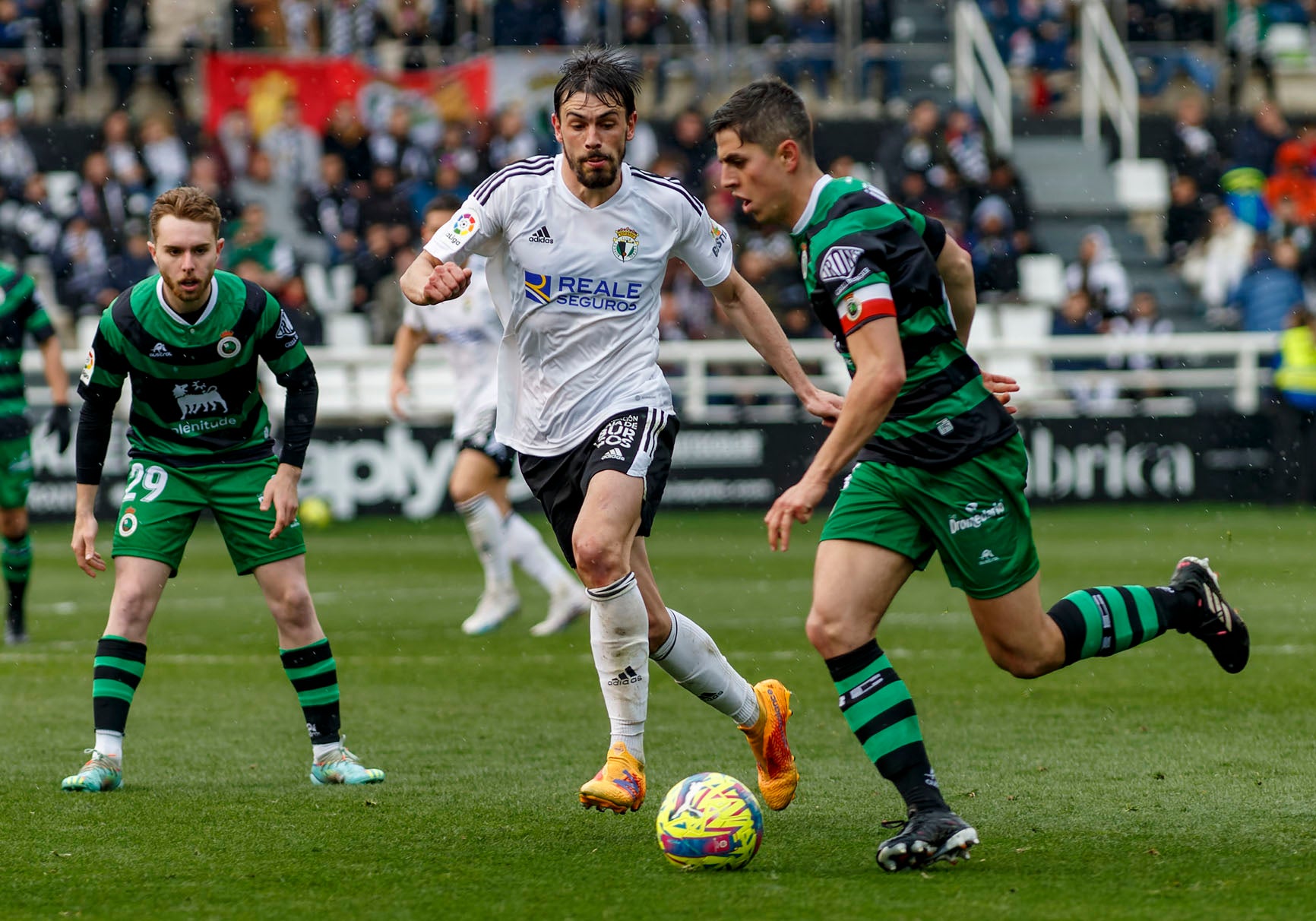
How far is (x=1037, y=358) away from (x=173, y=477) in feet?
51.2

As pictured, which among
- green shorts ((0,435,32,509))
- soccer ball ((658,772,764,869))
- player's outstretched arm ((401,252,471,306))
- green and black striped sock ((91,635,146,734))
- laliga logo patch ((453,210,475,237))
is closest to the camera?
soccer ball ((658,772,764,869))

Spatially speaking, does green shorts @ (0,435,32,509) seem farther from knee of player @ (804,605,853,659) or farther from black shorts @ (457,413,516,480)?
knee of player @ (804,605,853,659)

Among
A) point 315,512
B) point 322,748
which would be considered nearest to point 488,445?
point 322,748

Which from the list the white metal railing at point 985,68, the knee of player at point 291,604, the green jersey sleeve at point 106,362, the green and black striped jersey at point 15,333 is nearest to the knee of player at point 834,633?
the knee of player at point 291,604

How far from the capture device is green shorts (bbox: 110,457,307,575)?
6.61m

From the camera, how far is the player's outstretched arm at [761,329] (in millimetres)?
6203

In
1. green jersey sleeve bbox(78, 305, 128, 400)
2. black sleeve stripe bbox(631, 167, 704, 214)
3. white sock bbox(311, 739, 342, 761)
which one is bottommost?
white sock bbox(311, 739, 342, 761)

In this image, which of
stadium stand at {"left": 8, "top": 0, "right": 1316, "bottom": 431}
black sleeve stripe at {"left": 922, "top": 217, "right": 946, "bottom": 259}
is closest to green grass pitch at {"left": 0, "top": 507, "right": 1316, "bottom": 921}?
black sleeve stripe at {"left": 922, "top": 217, "right": 946, "bottom": 259}

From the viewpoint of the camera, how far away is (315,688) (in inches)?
264

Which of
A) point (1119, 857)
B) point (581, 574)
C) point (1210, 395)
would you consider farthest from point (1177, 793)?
point (1210, 395)

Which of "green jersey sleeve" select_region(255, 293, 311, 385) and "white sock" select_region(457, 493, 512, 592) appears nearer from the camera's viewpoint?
"green jersey sleeve" select_region(255, 293, 311, 385)

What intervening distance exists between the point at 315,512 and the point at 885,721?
537 inches

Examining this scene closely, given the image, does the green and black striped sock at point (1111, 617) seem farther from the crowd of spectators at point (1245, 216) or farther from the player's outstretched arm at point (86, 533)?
the crowd of spectators at point (1245, 216)

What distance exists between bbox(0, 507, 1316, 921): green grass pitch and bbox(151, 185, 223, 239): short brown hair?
1.98 meters
